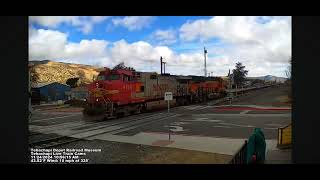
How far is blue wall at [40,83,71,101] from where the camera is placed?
22566mm

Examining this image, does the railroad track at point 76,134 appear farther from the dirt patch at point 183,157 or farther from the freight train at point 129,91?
the dirt patch at point 183,157

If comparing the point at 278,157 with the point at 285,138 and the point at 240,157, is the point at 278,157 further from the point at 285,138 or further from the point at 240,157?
the point at 240,157

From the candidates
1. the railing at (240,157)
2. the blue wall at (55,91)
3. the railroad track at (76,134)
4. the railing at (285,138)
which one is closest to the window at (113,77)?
the railroad track at (76,134)

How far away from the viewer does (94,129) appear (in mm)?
14031

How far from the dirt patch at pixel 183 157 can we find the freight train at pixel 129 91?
7774mm

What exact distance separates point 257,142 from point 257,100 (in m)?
12.4

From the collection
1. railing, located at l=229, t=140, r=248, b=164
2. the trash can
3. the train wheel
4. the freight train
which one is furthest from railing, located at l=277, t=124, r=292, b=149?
the train wheel

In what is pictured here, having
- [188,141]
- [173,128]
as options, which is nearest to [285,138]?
[188,141]

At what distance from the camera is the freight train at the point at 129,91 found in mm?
17719

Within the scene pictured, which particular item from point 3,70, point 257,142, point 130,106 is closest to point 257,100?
point 130,106

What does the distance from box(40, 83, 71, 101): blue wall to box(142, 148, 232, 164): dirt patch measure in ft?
44.8
